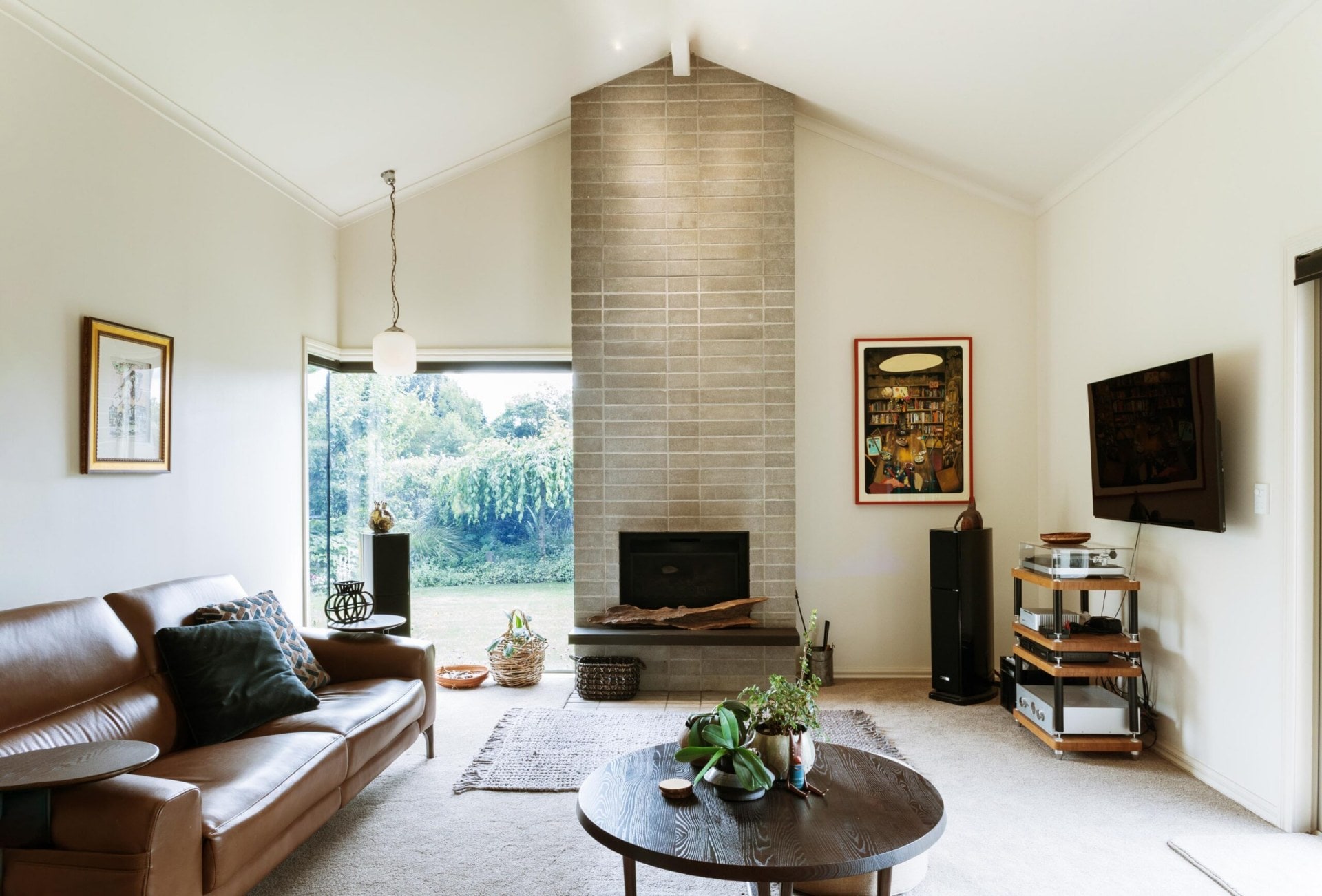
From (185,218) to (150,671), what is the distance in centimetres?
202

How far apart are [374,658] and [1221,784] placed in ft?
11.5

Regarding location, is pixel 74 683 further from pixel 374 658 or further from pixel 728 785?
pixel 728 785

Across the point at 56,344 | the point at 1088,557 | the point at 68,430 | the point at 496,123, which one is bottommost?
the point at 1088,557

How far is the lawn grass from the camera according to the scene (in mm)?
5527

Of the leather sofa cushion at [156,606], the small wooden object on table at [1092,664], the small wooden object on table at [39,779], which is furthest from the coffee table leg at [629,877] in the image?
the small wooden object on table at [1092,664]

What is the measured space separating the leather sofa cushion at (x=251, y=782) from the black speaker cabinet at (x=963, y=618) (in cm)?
324

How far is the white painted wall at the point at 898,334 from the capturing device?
5277 millimetres

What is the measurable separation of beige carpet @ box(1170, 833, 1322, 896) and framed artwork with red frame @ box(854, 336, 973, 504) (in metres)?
2.56

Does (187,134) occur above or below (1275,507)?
above

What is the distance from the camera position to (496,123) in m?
5.02

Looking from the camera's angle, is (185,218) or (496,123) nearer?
(185,218)

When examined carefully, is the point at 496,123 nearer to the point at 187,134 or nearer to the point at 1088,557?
the point at 187,134

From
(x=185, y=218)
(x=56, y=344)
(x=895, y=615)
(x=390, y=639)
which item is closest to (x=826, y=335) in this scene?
(x=895, y=615)

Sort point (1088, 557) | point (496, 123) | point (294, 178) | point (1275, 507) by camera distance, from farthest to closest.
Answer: point (496, 123), point (294, 178), point (1088, 557), point (1275, 507)
